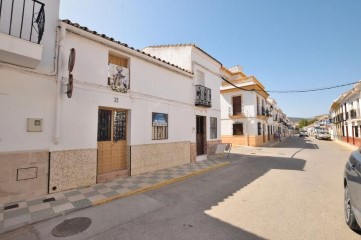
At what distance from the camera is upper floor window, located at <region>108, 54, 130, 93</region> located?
675cm

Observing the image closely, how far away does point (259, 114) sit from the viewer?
69.9 feet

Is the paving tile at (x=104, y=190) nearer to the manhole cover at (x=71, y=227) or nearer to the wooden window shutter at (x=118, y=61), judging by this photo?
the manhole cover at (x=71, y=227)

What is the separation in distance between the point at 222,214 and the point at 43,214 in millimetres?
3861

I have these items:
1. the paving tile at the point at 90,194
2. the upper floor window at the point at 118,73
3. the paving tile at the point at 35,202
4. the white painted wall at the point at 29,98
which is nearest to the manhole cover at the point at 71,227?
the paving tile at the point at 90,194

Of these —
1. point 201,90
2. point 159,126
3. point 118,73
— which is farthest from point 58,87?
point 201,90

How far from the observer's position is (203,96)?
1109 cm

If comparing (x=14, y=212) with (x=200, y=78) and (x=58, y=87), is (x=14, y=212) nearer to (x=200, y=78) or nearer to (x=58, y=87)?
(x=58, y=87)

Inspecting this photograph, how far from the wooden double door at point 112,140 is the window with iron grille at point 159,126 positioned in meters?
1.33

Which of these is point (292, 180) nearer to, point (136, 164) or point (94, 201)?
point (136, 164)

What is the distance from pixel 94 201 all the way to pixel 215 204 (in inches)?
119

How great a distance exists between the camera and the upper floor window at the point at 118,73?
6.75m

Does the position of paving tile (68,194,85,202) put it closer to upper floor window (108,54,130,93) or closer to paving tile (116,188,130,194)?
paving tile (116,188,130,194)

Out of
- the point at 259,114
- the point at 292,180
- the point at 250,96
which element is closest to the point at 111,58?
the point at 292,180

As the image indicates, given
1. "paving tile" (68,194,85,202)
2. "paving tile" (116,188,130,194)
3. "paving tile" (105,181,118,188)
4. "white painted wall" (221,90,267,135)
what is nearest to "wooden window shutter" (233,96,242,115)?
"white painted wall" (221,90,267,135)
